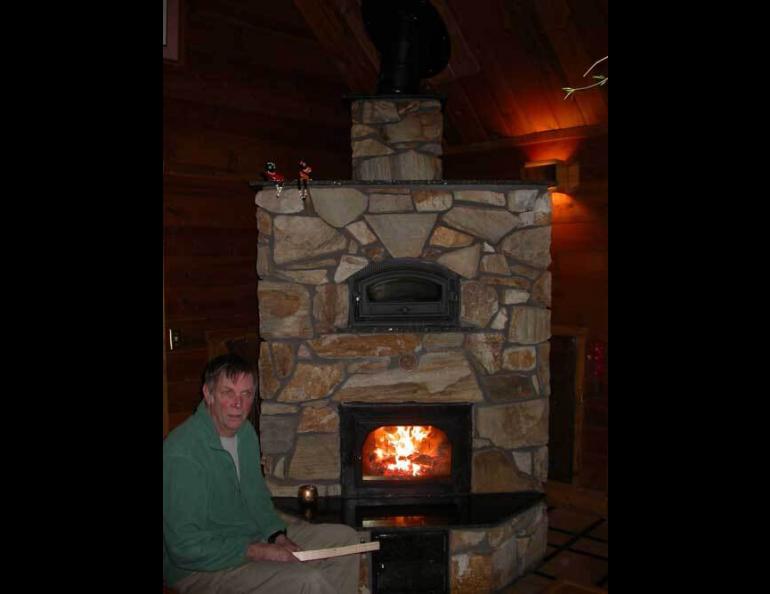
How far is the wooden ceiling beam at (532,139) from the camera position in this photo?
12.3ft

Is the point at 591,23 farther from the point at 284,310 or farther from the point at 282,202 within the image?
the point at 284,310

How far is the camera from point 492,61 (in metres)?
3.94

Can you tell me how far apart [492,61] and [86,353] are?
3.82m

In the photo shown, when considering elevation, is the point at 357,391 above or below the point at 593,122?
below

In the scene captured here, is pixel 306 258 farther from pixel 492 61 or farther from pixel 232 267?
pixel 492 61

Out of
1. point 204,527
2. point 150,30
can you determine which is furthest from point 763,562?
point 204,527

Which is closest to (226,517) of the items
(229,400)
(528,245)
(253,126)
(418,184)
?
(229,400)

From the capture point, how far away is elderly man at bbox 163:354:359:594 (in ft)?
5.87

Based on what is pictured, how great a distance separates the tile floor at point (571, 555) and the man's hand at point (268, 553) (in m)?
1.33

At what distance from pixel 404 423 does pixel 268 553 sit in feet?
3.91

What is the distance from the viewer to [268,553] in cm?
190

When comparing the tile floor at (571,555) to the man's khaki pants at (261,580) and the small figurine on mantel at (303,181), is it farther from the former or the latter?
the small figurine on mantel at (303,181)

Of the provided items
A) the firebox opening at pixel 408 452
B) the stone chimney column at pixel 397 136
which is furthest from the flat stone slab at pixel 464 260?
the firebox opening at pixel 408 452

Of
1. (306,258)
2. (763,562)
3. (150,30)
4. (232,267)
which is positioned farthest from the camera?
(232,267)
